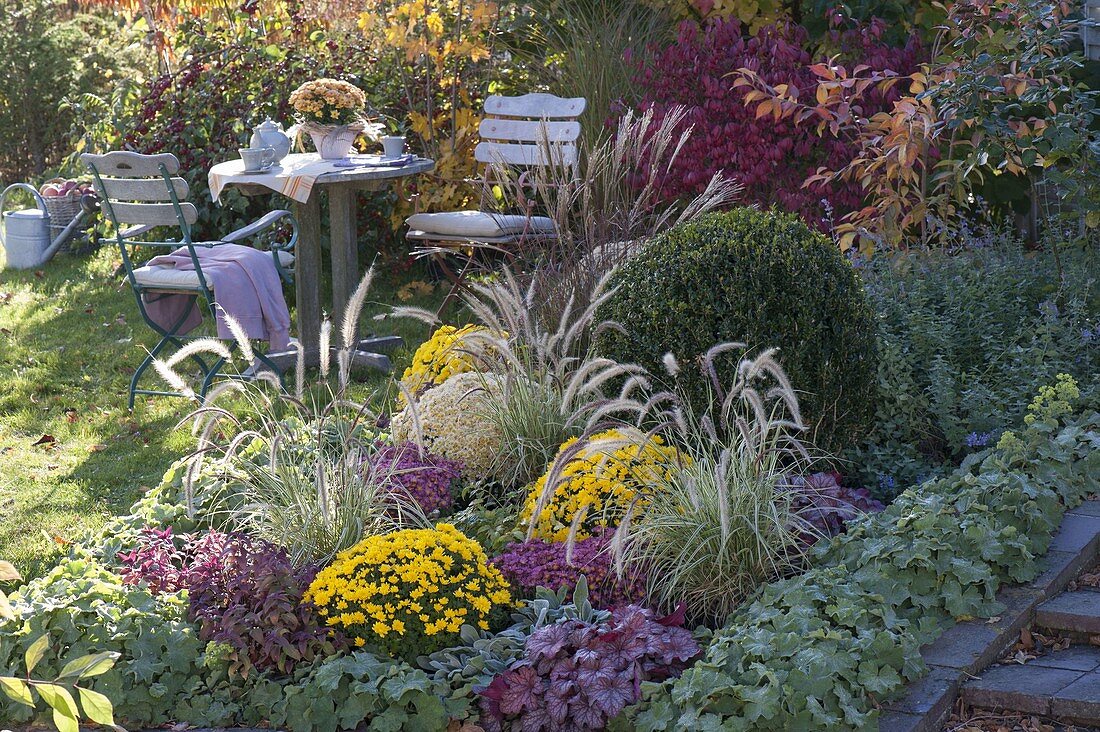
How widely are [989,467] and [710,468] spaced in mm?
845

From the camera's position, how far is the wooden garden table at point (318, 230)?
6.03 m

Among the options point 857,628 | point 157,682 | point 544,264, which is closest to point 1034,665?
point 857,628

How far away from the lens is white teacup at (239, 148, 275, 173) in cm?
613

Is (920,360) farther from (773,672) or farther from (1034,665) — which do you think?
(773,672)

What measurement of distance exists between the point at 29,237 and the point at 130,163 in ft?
13.0

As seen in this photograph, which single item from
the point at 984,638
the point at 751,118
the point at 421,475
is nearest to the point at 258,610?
the point at 421,475

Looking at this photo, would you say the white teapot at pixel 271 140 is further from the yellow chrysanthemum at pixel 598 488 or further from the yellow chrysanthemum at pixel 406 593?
the yellow chrysanthemum at pixel 406 593

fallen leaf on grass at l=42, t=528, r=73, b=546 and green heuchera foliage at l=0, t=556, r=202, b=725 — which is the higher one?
green heuchera foliage at l=0, t=556, r=202, b=725

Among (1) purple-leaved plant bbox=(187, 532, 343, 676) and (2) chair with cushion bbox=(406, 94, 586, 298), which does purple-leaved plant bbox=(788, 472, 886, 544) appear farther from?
(2) chair with cushion bbox=(406, 94, 586, 298)

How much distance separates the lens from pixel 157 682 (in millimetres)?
2895

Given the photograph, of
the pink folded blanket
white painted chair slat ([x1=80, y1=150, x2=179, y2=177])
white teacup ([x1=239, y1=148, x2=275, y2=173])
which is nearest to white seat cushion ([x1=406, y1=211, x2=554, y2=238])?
white teacup ([x1=239, y1=148, x2=275, y2=173])

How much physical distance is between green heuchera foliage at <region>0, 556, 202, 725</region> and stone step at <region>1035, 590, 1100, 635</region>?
212 centimetres

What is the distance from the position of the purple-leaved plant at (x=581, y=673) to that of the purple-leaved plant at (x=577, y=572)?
0.29 meters

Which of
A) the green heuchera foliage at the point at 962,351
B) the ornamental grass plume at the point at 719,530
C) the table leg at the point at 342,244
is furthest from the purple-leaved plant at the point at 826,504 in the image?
the table leg at the point at 342,244
